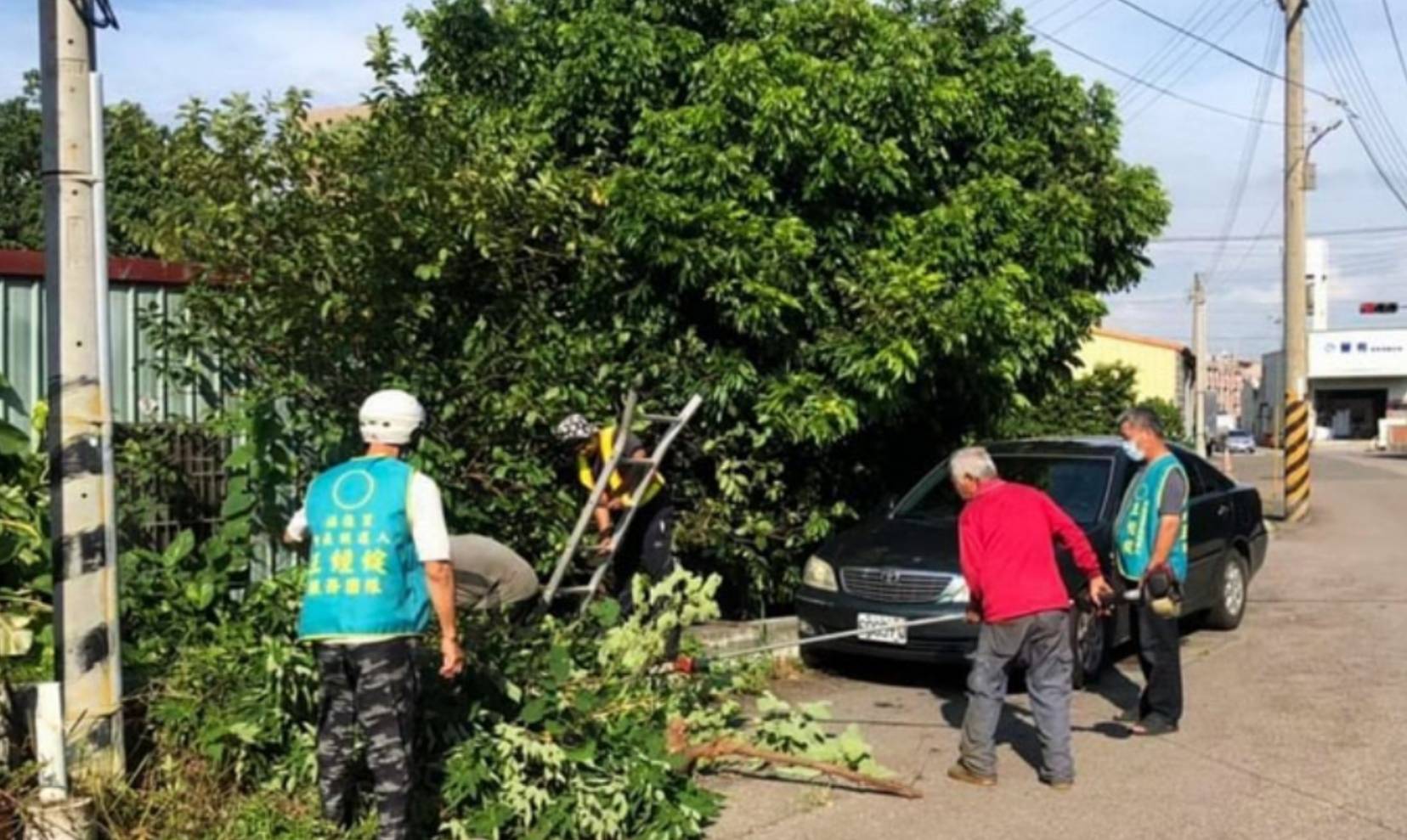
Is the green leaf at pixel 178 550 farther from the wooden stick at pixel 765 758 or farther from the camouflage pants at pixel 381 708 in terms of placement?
the wooden stick at pixel 765 758

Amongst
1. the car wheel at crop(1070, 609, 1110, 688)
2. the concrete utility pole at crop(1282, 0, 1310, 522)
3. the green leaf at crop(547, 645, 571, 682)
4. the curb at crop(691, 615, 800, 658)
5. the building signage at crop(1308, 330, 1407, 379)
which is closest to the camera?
the green leaf at crop(547, 645, 571, 682)

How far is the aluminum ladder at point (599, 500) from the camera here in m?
7.01

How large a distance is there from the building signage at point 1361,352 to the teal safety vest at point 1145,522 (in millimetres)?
82099

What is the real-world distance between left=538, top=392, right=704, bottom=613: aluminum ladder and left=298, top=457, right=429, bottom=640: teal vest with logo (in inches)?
77.0

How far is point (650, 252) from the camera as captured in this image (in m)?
8.59

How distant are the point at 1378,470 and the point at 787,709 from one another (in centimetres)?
4153

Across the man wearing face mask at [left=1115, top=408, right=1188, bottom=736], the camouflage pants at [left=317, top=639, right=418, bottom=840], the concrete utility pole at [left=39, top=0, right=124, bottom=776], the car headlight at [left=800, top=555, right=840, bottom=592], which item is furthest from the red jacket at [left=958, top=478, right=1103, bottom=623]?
the concrete utility pole at [left=39, top=0, right=124, bottom=776]

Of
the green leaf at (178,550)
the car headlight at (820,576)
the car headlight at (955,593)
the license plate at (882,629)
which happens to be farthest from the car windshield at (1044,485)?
the green leaf at (178,550)

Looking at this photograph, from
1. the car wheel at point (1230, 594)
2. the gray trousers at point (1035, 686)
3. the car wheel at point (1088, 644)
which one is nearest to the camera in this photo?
the gray trousers at point (1035, 686)

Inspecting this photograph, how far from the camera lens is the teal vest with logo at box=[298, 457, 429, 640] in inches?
185

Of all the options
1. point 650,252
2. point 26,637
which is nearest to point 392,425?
point 26,637

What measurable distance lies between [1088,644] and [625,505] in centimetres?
309

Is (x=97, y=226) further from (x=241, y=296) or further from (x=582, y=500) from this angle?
(x=582, y=500)

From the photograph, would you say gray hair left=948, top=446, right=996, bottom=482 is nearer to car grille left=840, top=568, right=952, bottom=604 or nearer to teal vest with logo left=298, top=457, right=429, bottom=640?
car grille left=840, top=568, right=952, bottom=604
